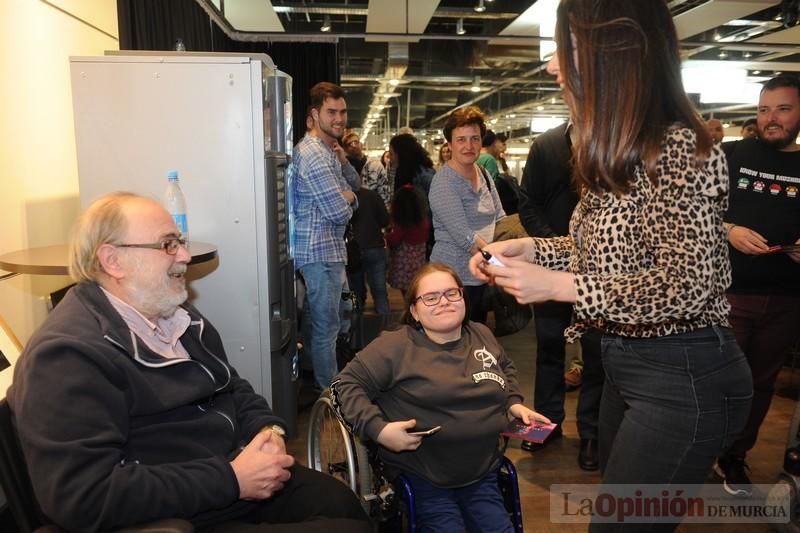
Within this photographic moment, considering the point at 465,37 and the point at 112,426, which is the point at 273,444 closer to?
the point at 112,426

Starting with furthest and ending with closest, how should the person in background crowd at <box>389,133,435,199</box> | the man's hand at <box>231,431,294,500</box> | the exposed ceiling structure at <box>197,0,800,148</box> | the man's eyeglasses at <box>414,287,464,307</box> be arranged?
the exposed ceiling structure at <box>197,0,800,148</box>, the person in background crowd at <box>389,133,435,199</box>, the man's eyeglasses at <box>414,287,464,307</box>, the man's hand at <box>231,431,294,500</box>

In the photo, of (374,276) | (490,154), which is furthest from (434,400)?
(490,154)

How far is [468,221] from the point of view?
127 inches

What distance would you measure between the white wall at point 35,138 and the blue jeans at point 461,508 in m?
1.82

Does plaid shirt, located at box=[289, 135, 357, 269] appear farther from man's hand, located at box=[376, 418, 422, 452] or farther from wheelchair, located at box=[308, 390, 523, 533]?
man's hand, located at box=[376, 418, 422, 452]

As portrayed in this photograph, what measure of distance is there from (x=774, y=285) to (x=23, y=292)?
10.6 feet

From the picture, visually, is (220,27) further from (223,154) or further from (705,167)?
(705,167)

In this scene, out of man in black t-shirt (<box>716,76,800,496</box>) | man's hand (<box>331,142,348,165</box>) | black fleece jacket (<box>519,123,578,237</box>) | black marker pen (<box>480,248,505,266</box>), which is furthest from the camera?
man's hand (<box>331,142,348,165</box>)

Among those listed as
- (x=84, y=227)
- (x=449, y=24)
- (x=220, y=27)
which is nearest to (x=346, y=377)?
(x=84, y=227)

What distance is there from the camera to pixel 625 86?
1092mm

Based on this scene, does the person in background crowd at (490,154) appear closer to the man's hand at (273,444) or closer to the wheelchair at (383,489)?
the wheelchair at (383,489)

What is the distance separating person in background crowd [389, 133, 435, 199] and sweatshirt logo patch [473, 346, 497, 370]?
120 inches

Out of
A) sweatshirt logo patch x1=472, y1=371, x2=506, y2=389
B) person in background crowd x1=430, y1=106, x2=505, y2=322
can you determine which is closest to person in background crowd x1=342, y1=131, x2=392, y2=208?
person in background crowd x1=430, y1=106, x2=505, y2=322

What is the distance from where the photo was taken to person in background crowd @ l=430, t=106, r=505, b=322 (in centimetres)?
315
